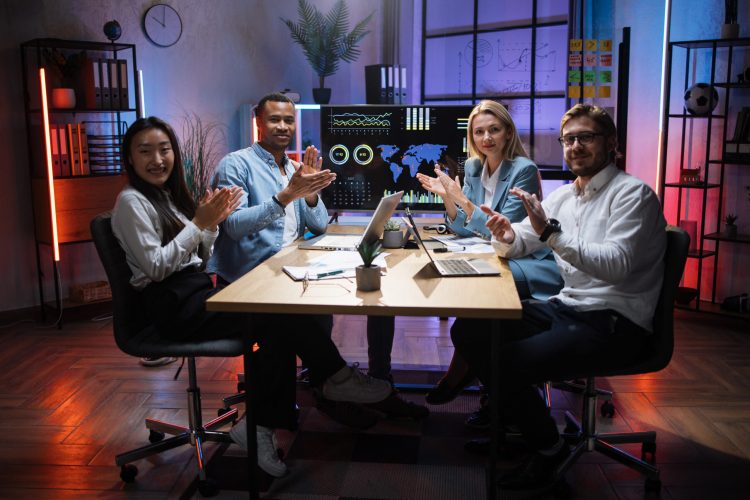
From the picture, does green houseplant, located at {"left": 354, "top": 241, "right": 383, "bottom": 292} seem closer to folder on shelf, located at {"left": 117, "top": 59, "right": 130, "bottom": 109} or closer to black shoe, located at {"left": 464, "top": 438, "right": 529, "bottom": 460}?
black shoe, located at {"left": 464, "top": 438, "right": 529, "bottom": 460}

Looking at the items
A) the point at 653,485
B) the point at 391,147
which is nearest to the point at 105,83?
the point at 391,147

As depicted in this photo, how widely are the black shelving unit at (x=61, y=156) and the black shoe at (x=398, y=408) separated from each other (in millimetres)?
2442

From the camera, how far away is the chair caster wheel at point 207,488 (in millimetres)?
2516

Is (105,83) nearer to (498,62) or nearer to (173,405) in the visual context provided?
(173,405)

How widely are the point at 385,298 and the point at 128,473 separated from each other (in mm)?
1163

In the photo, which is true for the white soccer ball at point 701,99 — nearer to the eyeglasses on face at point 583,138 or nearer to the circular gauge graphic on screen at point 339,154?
the circular gauge graphic on screen at point 339,154

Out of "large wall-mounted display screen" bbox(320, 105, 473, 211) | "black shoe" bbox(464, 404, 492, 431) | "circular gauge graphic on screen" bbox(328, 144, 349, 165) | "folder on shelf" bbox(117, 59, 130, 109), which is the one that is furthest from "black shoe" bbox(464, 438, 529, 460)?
"folder on shelf" bbox(117, 59, 130, 109)

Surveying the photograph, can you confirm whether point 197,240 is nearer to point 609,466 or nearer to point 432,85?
point 609,466

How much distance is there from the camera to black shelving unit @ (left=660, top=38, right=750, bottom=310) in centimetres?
455

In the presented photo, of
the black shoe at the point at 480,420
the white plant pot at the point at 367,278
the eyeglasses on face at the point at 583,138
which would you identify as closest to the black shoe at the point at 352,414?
the black shoe at the point at 480,420

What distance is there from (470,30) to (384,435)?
425cm

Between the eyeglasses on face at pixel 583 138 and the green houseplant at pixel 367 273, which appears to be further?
the eyeglasses on face at pixel 583 138

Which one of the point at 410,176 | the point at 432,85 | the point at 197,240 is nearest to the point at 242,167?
the point at 197,240

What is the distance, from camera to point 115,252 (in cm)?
249
